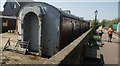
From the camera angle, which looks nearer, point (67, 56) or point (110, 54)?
point (67, 56)

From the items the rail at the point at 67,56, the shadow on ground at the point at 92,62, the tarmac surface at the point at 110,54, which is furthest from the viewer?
the tarmac surface at the point at 110,54

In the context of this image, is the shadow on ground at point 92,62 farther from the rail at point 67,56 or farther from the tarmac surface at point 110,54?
the rail at point 67,56

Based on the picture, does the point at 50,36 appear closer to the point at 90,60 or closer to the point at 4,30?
the point at 90,60

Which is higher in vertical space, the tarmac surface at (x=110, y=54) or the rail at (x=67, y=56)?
the rail at (x=67, y=56)

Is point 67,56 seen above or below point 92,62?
above

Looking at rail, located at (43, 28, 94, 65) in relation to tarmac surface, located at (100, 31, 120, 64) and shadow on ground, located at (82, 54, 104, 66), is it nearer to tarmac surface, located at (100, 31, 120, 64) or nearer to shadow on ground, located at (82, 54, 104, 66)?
shadow on ground, located at (82, 54, 104, 66)

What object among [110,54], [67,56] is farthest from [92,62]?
[67,56]

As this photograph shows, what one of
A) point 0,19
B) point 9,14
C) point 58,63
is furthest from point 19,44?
point 9,14

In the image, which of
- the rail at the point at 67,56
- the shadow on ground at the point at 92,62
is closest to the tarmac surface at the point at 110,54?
the shadow on ground at the point at 92,62

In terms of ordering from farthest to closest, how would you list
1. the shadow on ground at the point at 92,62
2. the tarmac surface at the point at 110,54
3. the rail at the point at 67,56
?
the tarmac surface at the point at 110,54 < the shadow on ground at the point at 92,62 < the rail at the point at 67,56

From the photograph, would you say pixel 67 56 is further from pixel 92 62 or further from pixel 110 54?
pixel 110 54

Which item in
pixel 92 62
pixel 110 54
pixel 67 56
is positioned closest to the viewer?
pixel 67 56

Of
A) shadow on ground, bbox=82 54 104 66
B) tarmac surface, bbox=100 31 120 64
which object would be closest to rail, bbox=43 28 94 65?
shadow on ground, bbox=82 54 104 66

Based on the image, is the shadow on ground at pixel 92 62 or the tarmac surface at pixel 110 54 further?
the tarmac surface at pixel 110 54
